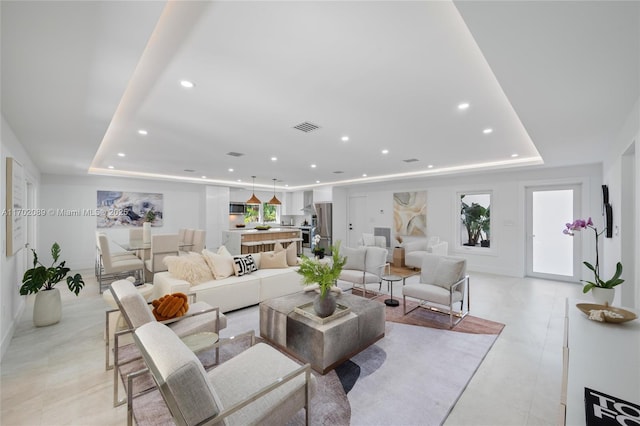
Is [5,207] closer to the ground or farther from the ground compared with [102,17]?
closer to the ground

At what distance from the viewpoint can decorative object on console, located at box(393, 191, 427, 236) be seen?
25.5ft

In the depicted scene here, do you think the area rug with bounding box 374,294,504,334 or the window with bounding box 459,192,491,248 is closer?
the area rug with bounding box 374,294,504,334

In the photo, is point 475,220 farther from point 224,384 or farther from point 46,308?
point 46,308

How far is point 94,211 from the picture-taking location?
23.5 ft

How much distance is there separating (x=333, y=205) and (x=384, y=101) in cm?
683

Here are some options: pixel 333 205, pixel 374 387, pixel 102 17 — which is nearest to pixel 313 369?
pixel 374 387

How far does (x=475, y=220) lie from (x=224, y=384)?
713cm

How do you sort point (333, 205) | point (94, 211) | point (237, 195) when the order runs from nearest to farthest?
point (94, 211)
point (333, 205)
point (237, 195)

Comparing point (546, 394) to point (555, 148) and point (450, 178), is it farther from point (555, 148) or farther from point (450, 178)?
point (450, 178)

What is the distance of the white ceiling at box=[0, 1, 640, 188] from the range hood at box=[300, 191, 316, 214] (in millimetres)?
6403

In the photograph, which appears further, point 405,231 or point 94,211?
point 405,231

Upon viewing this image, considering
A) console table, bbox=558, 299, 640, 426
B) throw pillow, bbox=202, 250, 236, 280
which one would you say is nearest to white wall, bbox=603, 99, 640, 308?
console table, bbox=558, 299, 640, 426

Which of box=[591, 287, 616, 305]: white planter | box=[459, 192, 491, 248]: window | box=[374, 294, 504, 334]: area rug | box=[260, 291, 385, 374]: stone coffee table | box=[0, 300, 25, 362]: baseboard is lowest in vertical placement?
box=[374, 294, 504, 334]: area rug

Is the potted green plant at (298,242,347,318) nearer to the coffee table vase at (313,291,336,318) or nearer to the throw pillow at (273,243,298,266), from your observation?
the coffee table vase at (313,291,336,318)
